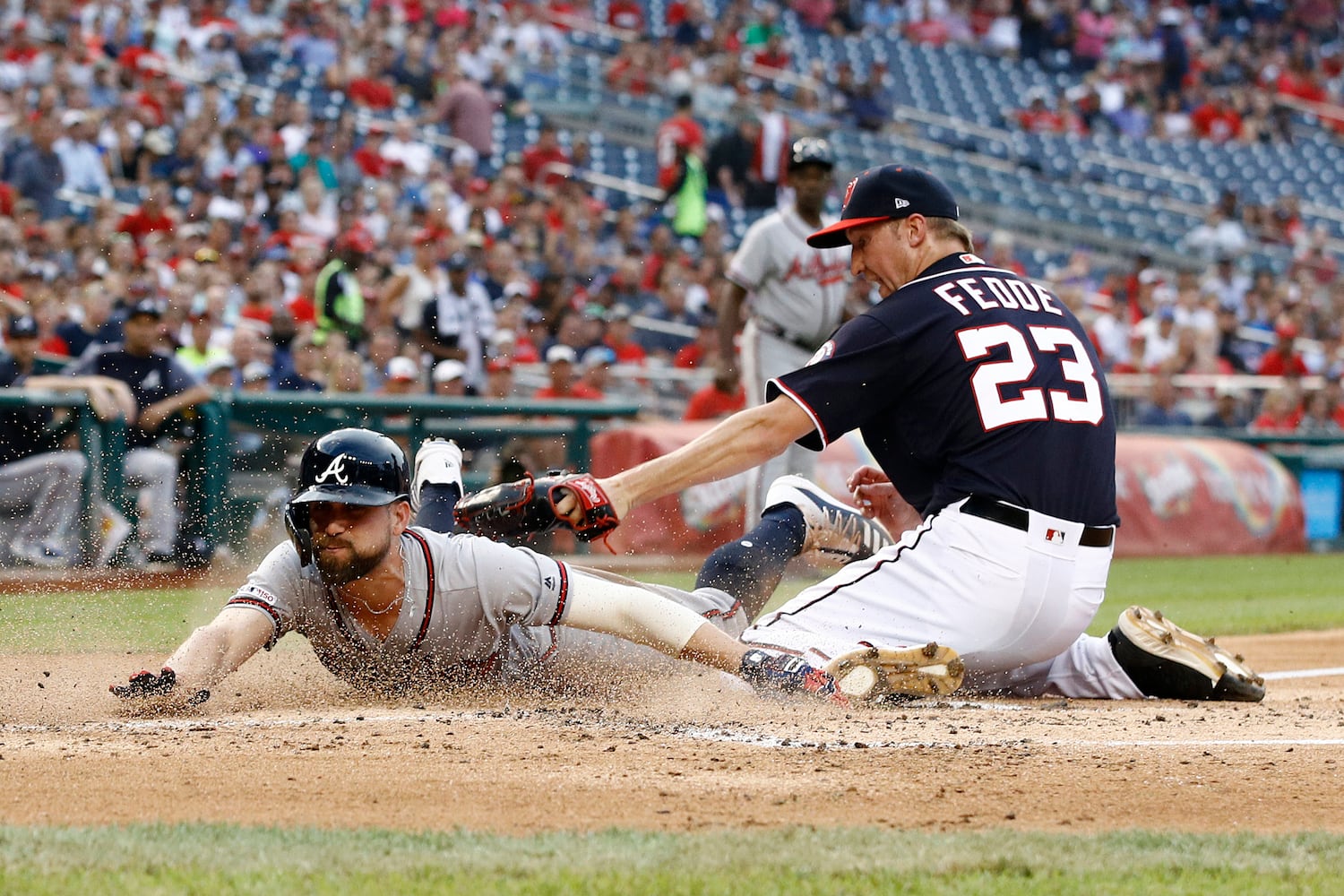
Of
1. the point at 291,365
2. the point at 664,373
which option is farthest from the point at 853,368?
the point at 664,373

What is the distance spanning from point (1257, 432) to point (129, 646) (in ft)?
35.8

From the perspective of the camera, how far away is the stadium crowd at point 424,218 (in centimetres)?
1124

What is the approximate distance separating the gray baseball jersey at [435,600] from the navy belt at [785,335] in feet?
13.8

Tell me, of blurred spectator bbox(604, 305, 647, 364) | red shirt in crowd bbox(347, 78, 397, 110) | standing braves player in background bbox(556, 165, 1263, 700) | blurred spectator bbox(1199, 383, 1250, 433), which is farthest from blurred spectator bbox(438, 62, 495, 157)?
standing braves player in background bbox(556, 165, 1263, 700)

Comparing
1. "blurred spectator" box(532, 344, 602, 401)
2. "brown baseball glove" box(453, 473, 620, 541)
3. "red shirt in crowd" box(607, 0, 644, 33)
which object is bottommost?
"blurred spectator" box(532, 344, 602, 401)

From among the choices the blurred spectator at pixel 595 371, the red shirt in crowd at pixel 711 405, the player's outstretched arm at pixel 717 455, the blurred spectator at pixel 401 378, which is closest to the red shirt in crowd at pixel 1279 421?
the red shirt in crowd at pixel 711 405

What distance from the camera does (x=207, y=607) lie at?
7754 mm

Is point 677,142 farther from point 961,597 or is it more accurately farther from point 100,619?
point 961,597

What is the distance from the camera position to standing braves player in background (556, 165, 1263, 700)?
4707mm

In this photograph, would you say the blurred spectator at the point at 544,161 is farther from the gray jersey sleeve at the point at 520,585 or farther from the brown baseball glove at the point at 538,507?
the brown baseball glove at the point at 538,507

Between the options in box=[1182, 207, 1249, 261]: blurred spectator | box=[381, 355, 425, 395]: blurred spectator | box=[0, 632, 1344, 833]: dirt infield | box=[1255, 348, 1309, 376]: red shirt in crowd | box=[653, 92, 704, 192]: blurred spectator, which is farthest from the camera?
box=[1182, 207, 1249, 261]: blurred spectator

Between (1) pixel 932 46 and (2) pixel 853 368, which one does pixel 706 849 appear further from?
(1) pixel 932 46

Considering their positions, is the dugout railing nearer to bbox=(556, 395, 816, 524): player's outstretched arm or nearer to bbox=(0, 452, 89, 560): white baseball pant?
bbox=(0, 452, 89, 560): white baseball pant

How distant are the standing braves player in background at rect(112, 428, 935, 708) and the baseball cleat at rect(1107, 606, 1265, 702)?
1.26 meters
